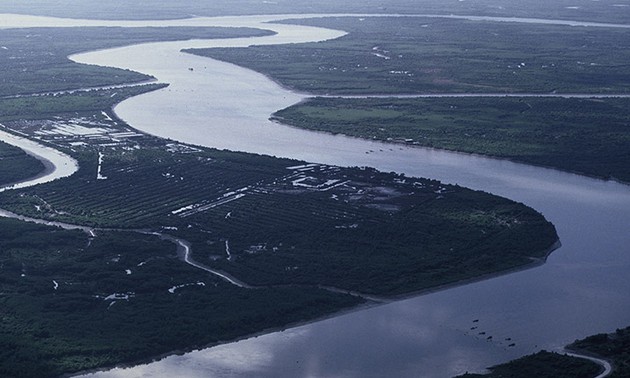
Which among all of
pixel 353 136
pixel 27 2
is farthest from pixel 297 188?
pixel 27 2

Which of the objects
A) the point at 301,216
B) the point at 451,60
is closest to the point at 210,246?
the point at 301,216

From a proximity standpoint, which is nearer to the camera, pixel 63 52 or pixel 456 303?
pixel 456 303

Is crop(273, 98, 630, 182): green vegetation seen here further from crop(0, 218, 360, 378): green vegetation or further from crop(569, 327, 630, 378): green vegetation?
crop(0, 218, 360, 378): green vegetation

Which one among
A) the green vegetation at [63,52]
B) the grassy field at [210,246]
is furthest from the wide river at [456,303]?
the green vegetation at [63,52]

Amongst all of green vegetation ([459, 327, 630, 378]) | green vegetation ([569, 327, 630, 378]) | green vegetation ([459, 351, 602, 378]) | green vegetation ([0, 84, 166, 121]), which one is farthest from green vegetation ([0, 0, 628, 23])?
green vegetation ([459, 351, 602, 378])

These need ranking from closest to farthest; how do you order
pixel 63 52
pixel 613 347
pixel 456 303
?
pixel 613 347, pixel 456 303, pixel 63 52

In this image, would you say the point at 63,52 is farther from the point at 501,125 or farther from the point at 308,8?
the point at 308,8
